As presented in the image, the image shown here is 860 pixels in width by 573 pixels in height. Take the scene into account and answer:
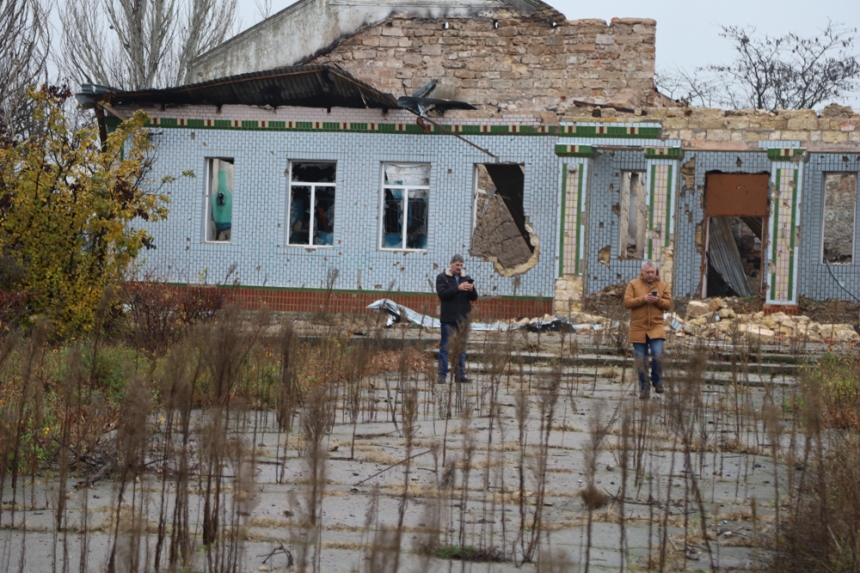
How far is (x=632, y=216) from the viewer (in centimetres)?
2028

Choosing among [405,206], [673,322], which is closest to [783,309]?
[673,322]

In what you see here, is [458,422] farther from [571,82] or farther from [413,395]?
[571,82]

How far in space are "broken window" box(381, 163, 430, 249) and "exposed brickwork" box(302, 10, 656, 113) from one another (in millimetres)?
4109

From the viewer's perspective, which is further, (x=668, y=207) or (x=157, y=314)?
(x=668, y=207)

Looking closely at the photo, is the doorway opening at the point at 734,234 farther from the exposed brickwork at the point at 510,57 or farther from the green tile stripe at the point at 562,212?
the exposed brickwork at the point at 510,57

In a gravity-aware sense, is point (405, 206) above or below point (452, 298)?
above

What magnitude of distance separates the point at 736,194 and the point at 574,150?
147 inches

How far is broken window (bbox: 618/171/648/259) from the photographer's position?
19.7 metres

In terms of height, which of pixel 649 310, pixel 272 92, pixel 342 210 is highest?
pixel 272 92

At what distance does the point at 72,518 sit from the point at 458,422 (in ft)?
13.1

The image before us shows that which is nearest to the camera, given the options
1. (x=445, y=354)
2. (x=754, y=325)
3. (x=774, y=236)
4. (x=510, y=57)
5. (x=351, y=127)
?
(x=445, y=354)

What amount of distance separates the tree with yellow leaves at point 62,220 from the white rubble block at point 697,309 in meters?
10.2

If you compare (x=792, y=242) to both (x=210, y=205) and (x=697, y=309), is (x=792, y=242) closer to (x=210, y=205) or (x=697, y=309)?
(x=697, y=309)

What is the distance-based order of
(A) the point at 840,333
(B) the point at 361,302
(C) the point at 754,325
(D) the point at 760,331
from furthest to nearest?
(B) the point at 361,302 < (C) the point at 754,325 < (A) the point at 840,333 < (D) the point at 760,331
